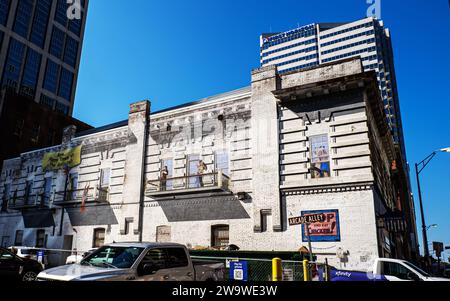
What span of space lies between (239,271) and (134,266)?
4.58 meters

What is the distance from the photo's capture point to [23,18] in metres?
71.8

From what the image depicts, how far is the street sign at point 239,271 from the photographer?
11719 mm

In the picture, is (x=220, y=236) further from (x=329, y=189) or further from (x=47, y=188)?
(x=47, y=188)

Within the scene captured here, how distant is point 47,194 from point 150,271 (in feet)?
92.0

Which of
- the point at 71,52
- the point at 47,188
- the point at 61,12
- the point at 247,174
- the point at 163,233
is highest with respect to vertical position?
the point at 61,12

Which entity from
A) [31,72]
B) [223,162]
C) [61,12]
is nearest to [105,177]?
[223,162]

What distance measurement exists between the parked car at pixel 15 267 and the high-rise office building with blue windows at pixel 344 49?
4853 inches

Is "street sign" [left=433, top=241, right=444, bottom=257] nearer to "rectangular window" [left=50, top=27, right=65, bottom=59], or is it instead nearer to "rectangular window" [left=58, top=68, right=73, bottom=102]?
"rectangular window" [left=58, top=68, right=73, bottom=102]

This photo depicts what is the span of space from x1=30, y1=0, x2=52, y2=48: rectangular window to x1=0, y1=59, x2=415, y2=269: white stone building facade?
55.1 meters

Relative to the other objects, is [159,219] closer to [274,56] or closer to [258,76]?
[258,76]

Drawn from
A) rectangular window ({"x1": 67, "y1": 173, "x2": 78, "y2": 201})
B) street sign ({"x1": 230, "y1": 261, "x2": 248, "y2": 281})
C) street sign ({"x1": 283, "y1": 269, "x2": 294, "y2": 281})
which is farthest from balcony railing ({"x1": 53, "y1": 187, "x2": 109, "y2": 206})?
street sign ({"x1": 230, "y1": 261, "x2": 248, "y2": 281})

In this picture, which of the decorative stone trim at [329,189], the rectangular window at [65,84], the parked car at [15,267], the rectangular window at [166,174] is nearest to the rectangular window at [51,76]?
the rectangular window at [65,84]
